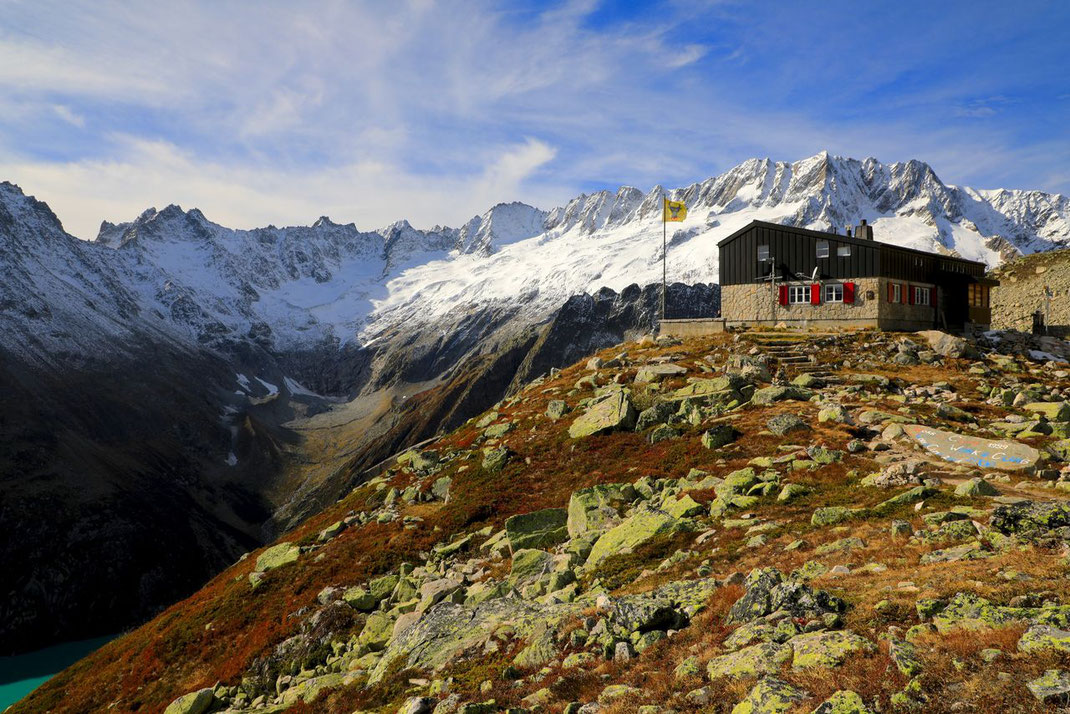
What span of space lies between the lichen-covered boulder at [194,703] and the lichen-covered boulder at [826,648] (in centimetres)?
1683

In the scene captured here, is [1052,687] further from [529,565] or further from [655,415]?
[655,415]

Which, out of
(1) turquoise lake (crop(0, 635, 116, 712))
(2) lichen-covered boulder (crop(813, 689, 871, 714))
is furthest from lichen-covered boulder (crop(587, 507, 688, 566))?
(1) turquoise lake (crop(0, 635, 116, 712))

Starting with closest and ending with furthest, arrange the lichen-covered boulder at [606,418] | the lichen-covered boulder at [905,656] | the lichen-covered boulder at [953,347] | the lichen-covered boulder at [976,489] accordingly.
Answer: the lichen-covered boulder at [905,656] < the lichen-covered boulder at [976,489] < the lichen-covered boulder at [606,418] < the lichen-covered boulder at [953,347]

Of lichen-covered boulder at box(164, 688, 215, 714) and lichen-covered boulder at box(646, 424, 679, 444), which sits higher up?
lichen-covered boulder at box(646, 424, 679, 444)

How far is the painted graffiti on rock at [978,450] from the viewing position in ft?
50.4

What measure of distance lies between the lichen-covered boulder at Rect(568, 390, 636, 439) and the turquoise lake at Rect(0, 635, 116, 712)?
367ft

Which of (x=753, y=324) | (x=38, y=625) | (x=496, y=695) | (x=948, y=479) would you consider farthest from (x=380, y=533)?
(x=38, y=625)

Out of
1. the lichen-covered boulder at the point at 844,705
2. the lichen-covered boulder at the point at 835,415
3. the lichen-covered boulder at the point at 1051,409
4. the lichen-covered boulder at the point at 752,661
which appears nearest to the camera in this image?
the lichen-covered boulder at the point at 844,705

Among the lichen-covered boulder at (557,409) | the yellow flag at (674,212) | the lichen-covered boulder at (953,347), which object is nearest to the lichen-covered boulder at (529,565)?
the lichen-covered boulder at (557,409)

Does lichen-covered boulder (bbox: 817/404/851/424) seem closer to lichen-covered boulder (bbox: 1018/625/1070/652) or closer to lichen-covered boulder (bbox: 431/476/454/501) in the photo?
lichen-covered boulder (bbox: 1018/625/1070/652)

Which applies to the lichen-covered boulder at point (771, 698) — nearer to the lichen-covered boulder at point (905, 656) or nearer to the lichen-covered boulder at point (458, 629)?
the lichen-covered boulder at point (905, 656)

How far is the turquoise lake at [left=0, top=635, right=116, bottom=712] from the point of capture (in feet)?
319

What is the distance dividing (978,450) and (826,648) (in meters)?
12.1

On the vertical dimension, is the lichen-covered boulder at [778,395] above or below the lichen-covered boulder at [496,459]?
above
